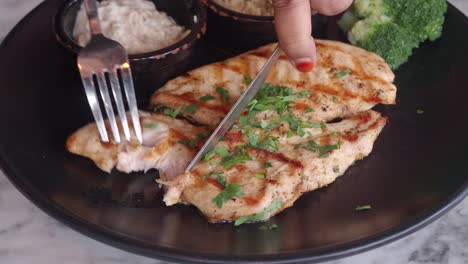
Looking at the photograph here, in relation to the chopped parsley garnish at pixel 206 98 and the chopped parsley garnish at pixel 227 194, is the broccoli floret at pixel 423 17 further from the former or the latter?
the chopped parsley garnish at pixel 227 194

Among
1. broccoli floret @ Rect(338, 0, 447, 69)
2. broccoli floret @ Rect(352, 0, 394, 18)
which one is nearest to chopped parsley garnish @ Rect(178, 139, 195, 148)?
broccoli floret @ Rect(338, 0, 447, 69)

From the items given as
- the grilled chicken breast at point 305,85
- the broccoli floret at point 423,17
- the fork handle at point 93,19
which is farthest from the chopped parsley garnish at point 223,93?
the broccoli floret at point 423,17

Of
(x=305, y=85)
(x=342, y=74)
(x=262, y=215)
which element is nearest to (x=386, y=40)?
(x=342, y=74)

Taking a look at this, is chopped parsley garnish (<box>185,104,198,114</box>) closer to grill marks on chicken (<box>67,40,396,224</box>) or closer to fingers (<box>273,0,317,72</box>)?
grill marks on chicken (<box>67,40,396,224</box>)

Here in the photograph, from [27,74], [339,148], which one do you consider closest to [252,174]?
[339,148]

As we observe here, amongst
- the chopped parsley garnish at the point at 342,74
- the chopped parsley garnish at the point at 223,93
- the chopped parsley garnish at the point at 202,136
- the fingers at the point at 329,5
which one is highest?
the fingers at the point at 329,5

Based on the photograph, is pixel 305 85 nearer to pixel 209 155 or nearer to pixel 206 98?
pixel 206 98

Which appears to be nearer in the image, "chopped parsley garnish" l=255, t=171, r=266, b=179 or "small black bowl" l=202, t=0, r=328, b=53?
"chopped parsley garnish" l=255, t=171, r=266, b=179
